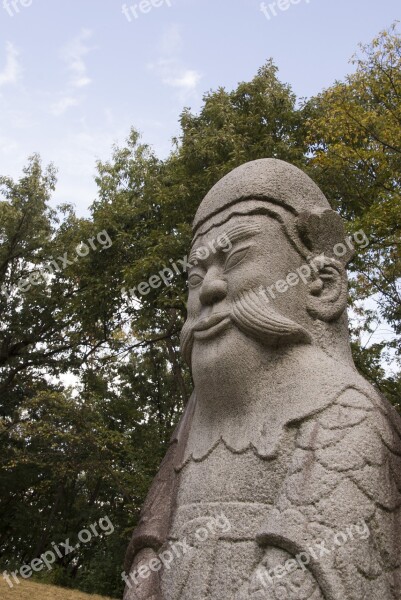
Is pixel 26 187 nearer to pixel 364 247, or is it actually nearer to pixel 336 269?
pixel 364 247

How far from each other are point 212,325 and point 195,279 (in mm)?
486

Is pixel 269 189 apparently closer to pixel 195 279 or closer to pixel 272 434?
pixel 195 279

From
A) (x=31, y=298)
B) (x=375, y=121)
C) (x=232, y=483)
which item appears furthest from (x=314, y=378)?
(x=31, y=298)

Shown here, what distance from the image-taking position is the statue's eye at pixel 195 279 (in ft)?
13.1

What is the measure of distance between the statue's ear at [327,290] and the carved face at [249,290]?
0.07 meters

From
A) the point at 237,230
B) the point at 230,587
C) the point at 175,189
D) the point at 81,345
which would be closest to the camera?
the point at 230,587

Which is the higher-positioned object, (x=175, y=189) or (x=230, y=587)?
(x=175, y=189)

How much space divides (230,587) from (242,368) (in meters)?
1.12

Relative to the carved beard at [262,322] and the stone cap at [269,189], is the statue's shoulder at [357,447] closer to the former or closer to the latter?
the carved beard at [262,322]

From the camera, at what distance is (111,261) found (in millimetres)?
11297

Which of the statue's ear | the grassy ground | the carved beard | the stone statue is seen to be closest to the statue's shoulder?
the stone statue

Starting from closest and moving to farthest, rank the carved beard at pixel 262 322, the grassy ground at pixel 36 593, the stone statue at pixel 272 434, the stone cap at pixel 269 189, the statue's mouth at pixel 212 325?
the stone statue at pixel 272 434 → the carved beard at pixel 262 322 → the statue's mouth at pixel 212 325 → the stone cap at pixel 269 189 → the grassy ground at pixel 36 593

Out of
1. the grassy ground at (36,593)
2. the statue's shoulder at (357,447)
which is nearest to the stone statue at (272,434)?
the statue's shoulder at (357,447)

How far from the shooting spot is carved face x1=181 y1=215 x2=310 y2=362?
3.50m
